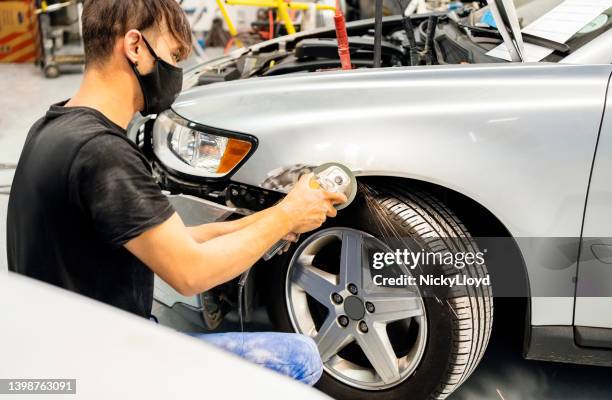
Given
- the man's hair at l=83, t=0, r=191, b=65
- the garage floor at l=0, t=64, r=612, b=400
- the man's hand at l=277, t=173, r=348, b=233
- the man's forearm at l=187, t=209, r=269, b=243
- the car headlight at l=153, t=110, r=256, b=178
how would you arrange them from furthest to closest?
the garage floor at l=0, t=64, r=612, b=400
the car headlight at l=153, t=110, r=256, b=178
the man's forearm at l=187, t=209, r=269, b=243
the man's hand at l=277, t=173, r=348, b=233
the man's hair at l=83, t=0, r=191, b=65

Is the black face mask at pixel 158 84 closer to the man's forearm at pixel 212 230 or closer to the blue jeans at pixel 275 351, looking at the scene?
the man's forearm at pixel 212 230

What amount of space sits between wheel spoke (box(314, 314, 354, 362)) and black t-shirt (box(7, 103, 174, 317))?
29.0 inches

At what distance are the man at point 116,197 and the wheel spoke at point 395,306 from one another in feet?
1.52

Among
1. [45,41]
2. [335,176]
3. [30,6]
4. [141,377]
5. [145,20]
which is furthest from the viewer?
[30,6]

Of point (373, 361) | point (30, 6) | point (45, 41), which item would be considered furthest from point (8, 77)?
point (373, 361)

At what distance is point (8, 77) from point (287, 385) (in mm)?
6791

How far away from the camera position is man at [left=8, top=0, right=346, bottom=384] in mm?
1126

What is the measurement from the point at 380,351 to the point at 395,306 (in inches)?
5.7

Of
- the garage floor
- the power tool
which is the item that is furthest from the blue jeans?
the garage floor

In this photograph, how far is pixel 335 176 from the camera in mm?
1478

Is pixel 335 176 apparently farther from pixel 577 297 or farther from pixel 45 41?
pixel 45 41

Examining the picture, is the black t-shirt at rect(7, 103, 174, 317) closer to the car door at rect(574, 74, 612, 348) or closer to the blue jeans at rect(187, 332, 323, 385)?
the blue jeans at rect(187, 332, 323, 385)

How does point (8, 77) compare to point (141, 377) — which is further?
point (8, 77)

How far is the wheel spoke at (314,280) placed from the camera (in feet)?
6.07
